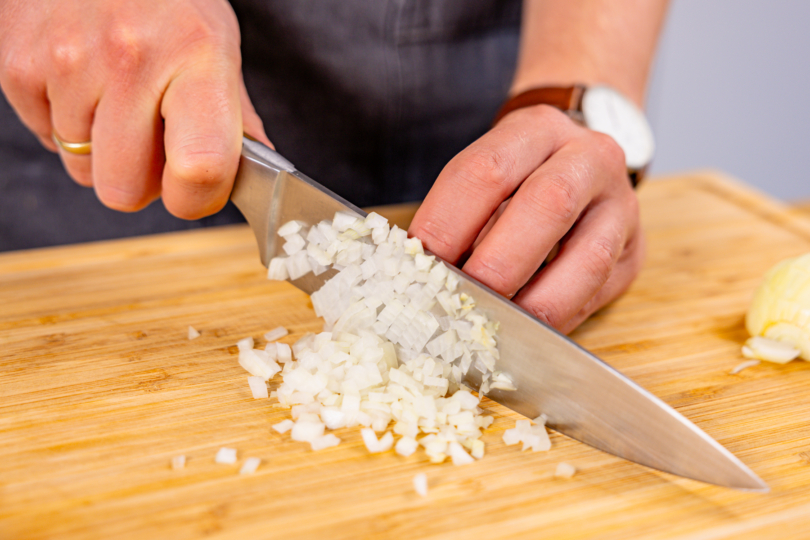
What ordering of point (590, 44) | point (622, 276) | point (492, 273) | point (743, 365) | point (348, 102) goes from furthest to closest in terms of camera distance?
point (348, 102) < point (590, 44) < point (622, 276) < point (743, 365) < point (492, 273)

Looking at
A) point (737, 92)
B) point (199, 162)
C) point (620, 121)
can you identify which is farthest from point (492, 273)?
point (737, 92)

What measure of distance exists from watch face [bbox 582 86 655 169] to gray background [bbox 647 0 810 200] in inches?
76.7

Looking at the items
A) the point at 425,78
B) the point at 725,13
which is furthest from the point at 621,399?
the point at 725,13

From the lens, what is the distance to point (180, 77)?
868 millimetres

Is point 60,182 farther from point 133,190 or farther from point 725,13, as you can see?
point 725,13

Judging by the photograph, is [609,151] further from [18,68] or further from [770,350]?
[18,68]

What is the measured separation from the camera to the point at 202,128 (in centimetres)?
83

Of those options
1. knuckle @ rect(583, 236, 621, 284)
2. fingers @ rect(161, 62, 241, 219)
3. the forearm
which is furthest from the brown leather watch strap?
fingers @ rect(161, 62, 241, 219)

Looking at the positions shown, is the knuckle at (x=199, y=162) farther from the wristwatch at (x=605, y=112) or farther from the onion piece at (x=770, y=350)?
the onion piece at (x=770, y=350)

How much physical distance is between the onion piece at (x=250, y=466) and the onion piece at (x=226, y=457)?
→ 0.05 feet

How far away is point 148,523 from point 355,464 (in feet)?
0.72

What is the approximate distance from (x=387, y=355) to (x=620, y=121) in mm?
642

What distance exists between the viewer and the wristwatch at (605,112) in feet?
3.60

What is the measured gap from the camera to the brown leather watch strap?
1096 millimetres
